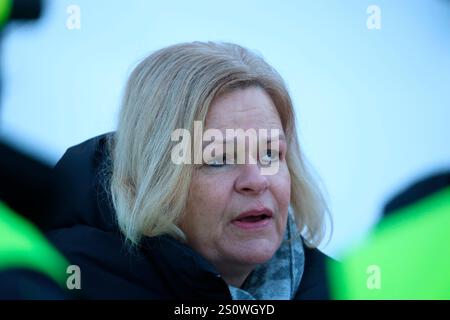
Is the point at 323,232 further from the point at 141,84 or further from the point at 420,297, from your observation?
the point at 141,84

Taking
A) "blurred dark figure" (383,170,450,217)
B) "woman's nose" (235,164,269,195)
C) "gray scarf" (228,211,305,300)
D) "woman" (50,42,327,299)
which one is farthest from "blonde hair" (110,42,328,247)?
"blurred dark figure" (383,170,450,217)

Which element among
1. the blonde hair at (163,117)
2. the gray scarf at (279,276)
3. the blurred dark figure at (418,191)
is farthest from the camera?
the blurred dark figure at (418,191)

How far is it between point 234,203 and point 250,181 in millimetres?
64

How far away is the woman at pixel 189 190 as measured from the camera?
162 centimetres

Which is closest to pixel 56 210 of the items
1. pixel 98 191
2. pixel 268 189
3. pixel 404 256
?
pixel 98 191

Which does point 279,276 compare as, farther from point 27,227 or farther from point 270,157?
point 27,227

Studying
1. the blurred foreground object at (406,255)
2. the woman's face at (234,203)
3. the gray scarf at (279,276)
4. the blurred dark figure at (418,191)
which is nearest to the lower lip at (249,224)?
the woman's face at (234,203)

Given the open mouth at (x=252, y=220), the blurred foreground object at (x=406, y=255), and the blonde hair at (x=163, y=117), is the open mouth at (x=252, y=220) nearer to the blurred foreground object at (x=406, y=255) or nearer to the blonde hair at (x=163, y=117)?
the blonde hair at (x=163, y=117)

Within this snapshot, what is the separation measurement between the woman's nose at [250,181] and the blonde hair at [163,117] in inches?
4.6

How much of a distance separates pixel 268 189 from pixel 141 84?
1.30ft

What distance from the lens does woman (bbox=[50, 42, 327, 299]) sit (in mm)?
1616

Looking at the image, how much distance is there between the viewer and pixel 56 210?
172 cm

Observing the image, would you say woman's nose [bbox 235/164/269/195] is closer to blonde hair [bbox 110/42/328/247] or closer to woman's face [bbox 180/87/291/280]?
woman's face [bbox 180/87/291/280]

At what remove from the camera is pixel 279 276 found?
1.73m
